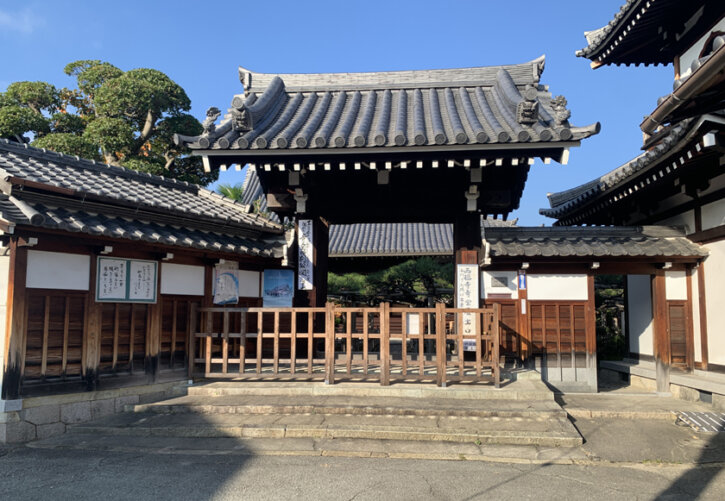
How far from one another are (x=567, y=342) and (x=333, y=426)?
4.82 metres

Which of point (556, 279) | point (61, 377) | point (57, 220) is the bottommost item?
point (61, 377)

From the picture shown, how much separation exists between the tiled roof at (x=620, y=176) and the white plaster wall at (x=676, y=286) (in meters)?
1.96

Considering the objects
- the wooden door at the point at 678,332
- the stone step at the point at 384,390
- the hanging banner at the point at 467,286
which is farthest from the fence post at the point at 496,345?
the wooden door at the point at 678,332

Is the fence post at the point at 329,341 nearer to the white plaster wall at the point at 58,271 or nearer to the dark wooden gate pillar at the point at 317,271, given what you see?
the dark wooden gate pillar at the point at 317,271

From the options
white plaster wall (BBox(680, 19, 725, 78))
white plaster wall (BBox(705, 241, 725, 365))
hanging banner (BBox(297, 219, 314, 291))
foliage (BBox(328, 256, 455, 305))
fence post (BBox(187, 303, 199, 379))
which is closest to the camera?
fence post (BBox(187, 303, 199, 379))

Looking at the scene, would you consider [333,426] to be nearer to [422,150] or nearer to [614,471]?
[614,471]

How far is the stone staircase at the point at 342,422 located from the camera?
5.81 metres

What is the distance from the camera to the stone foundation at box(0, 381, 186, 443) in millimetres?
5973

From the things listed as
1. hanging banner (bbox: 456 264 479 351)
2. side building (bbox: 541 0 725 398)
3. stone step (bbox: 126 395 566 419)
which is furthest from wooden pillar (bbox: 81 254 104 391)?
side building (bbox: 541 0 725 398)

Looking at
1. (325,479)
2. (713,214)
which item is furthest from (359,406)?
(713,214)

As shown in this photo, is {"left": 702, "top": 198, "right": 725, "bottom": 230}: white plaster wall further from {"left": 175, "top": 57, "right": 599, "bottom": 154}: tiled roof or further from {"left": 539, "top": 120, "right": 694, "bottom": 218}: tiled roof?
{"left": 175, "top": 57, "right": 599, "bottom": 154}: tiled roof

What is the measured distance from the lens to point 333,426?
6.17 meters

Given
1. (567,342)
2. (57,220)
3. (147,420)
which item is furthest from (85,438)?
(567,342)

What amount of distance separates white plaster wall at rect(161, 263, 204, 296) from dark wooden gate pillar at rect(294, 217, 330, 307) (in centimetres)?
184
